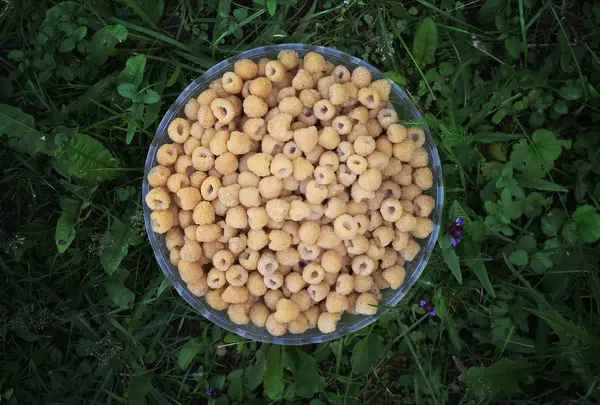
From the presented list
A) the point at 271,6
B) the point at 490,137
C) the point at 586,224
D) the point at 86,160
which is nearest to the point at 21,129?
the point at 86,160

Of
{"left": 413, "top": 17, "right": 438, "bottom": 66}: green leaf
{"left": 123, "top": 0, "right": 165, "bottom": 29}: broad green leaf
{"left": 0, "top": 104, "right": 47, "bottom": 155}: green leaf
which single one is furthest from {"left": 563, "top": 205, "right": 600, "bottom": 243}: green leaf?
{"left": 0, "top": 104, "right": 47, "bottom": 155}: green leaf

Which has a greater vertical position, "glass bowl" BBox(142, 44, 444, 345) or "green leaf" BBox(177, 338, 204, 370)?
"glass bowl" BBox(142, 44, 444, 345)

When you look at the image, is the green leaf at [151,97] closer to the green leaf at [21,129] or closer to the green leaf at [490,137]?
the green leaf at [21,129]

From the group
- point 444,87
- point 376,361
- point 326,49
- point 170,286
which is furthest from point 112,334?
point 444,87

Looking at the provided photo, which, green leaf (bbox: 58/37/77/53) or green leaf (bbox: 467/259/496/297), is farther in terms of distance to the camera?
green leaf (bbox: 58/37/77/53)

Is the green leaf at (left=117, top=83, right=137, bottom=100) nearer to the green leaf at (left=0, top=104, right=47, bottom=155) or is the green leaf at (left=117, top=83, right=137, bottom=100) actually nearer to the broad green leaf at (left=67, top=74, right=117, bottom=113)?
the broad green leaf at (left=67, top=74, right=117, bottom=113)

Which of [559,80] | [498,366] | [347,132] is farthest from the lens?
[559,80]

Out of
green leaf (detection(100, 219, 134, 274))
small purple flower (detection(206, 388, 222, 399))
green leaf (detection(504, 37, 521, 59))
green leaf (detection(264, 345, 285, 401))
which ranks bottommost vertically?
small purple flower (detection(206, 388, 222, 399))

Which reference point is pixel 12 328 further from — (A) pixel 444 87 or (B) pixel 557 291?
(B) pixel 557 291
